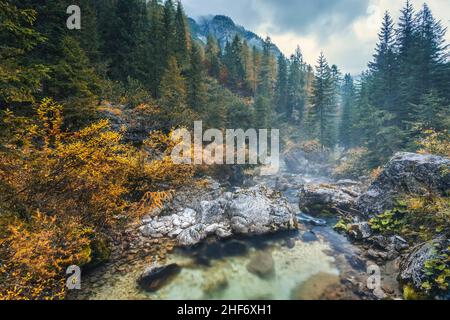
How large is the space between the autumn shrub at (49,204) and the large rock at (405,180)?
12676mm

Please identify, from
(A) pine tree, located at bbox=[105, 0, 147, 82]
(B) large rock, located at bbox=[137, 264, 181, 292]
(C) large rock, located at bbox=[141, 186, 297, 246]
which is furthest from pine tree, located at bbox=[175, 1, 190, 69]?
(B) large rock, located at bbox=[137, 264, 181, 292]

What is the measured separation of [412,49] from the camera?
2486 cm

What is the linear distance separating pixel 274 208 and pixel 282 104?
43200mm

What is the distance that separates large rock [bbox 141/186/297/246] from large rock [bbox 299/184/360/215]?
3.01 meters

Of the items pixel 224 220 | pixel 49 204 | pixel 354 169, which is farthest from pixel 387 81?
pixel 49 204

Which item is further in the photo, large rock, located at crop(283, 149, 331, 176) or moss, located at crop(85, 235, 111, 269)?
large rock, located at crop(283, 149, 331, 176)

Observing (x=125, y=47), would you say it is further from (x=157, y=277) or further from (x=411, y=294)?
(x=411, y=294)

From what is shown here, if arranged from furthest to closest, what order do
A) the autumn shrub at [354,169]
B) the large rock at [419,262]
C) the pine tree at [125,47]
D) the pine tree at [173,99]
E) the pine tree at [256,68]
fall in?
the pine tree at [256,68] → the autumn shrub at [354,169] → the pine tree at [125,47] → the pine tree at [173,99] → the large rock at [419,262]

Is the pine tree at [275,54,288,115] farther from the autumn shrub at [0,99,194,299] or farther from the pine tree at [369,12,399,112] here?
the autumn shrub at [0,99,194,299]

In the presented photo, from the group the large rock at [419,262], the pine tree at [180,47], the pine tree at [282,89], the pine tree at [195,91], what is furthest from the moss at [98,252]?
the pine tree at [282,89]

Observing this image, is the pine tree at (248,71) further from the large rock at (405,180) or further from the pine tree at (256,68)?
the large rock at (405,180)

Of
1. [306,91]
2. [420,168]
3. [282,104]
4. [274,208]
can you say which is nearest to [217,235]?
[274,208]

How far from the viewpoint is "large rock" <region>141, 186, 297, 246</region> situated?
11047mm

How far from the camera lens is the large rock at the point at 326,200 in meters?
14.6
